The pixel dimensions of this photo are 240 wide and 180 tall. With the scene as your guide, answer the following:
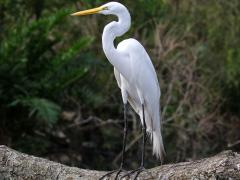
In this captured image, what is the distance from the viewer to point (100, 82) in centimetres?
791

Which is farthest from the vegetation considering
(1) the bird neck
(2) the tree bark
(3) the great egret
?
(2) the tree bark

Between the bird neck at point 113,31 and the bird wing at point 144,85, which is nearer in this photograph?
the bird neck at point 113,31

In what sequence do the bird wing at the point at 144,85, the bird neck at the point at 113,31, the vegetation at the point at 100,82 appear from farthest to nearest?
the vegetation at the point at 100,82 → the bird wing at the point at 144,85 → the bird neck at the point at 113,31

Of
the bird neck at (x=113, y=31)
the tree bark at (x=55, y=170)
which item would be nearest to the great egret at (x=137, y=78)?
the bird neck at (x=113, y=31)

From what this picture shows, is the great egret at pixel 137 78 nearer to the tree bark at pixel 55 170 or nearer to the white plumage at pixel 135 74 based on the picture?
the white plumage at pixel 135 74

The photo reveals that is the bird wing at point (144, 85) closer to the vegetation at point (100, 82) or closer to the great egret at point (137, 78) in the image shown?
the great egret at point (137, 78)

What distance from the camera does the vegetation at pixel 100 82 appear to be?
23.5 ft

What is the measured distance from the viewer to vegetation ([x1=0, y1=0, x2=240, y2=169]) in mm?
7148

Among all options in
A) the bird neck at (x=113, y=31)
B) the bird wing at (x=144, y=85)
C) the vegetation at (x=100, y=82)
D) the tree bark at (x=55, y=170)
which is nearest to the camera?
the tree bark at (x=55, y=170)

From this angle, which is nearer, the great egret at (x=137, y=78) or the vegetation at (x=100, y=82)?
the great egret at (x=137, y=78)

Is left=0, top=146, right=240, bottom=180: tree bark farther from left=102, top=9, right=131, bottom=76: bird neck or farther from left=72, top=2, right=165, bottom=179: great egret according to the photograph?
left=102, top=9, right=131, bottom=76: bird neck

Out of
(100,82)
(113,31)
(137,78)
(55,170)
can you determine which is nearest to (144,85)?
(137,78)

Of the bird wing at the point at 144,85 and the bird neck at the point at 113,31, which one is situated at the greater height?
the bird neck at the point at 113,31

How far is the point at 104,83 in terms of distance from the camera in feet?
26.0
